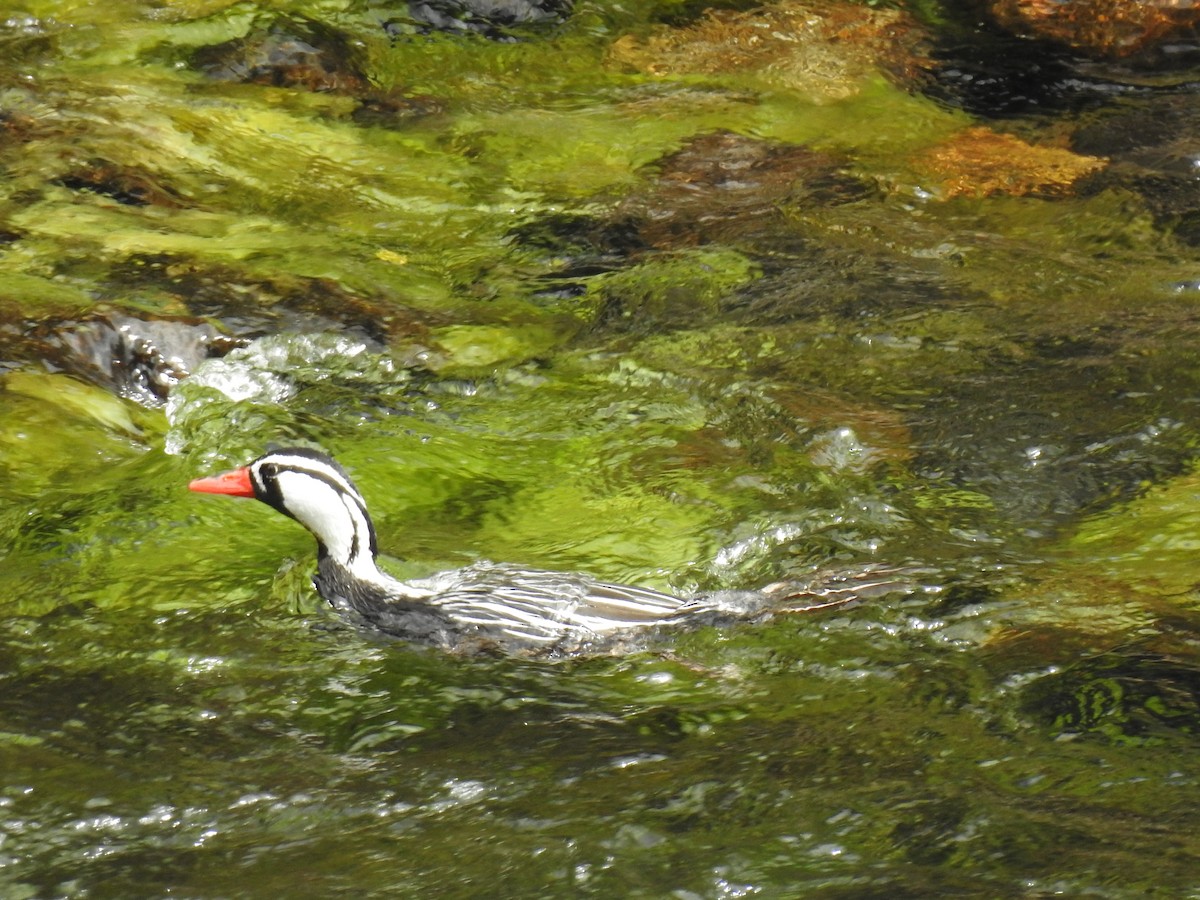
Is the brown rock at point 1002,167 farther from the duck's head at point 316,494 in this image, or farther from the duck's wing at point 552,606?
the duck's head at point 316,494

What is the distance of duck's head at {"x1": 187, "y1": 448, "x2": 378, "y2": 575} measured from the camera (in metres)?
6.36

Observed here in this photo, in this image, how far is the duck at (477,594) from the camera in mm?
6012

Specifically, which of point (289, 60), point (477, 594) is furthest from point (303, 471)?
point (289, 60)

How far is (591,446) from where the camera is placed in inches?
306

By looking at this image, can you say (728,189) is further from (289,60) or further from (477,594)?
(477,594)

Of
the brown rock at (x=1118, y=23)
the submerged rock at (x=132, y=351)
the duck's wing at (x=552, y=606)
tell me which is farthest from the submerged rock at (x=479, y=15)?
the duck's wing at (x=552, y=606)

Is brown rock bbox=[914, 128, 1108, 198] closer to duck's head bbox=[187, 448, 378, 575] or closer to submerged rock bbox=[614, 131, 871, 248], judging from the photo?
submerged rock bbox=[614, 131, 871, 248]

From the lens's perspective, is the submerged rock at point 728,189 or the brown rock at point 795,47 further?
the brown rock at point 795,47

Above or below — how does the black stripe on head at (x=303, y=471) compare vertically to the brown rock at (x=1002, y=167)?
below

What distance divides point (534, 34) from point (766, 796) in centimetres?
993

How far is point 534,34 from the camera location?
13.2 meters

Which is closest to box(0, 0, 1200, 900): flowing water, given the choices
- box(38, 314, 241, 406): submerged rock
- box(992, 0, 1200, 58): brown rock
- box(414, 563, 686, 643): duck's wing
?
box(38, 314, 241, 406): submerged rock

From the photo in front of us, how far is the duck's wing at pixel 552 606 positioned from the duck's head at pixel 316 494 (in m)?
0.46

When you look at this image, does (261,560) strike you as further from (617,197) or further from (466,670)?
(617,197)
